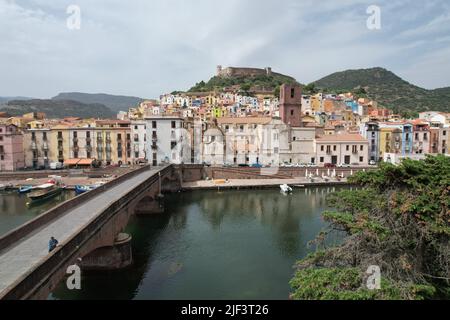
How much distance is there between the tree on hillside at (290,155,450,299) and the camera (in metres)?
11.6

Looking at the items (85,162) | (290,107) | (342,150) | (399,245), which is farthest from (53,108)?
(399,245)

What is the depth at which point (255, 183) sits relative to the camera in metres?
54.8

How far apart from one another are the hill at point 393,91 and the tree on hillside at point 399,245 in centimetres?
13477

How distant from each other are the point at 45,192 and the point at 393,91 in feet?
562

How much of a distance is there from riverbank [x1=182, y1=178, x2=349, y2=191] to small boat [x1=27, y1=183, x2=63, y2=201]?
1781 centimetres

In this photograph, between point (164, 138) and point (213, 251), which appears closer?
point (213, 251)

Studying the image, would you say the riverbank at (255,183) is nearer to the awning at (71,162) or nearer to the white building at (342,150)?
the white building at (342,150)

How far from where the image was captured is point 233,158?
209 feet

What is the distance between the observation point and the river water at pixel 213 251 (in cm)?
1980

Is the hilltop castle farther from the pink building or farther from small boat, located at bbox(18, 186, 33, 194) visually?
small boat, located at bbox(18, 186, 33, 194)

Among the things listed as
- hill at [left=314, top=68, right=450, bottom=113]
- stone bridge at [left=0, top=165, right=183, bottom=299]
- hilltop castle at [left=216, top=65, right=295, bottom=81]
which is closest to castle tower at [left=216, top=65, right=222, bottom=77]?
hilltop castle at [left=216, top=65, right=295, bottom=81]

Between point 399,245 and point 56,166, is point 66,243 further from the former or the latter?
point 56,166

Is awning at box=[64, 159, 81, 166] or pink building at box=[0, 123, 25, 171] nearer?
pink building at box=[0, 123, 25, 171]

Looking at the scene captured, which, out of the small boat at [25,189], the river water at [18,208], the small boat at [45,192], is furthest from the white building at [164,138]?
the small boat at [25,189]
